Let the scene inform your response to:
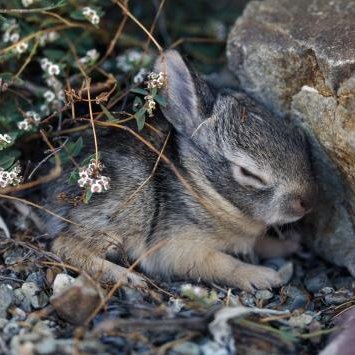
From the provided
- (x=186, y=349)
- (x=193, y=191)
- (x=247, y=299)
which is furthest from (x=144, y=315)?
(x=193, y=191)

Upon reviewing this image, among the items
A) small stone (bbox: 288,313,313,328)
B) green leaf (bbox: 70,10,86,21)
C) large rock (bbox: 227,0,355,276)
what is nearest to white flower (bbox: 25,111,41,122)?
green leaf (bbox: 70,10,86,21)

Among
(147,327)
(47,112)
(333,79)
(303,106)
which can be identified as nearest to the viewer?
(147,327)

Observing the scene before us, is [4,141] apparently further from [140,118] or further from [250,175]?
[250,175]

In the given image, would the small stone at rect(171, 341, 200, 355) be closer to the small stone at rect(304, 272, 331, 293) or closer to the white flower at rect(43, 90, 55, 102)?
the small stone at rect(304, 272, 331, 293)

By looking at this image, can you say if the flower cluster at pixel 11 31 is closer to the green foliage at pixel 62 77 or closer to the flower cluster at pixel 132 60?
the green foliage at pixel 62 77

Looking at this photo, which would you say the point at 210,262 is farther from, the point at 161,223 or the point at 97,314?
the point at 97,314

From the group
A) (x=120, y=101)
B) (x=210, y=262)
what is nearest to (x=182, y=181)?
(x=210, y=262)
